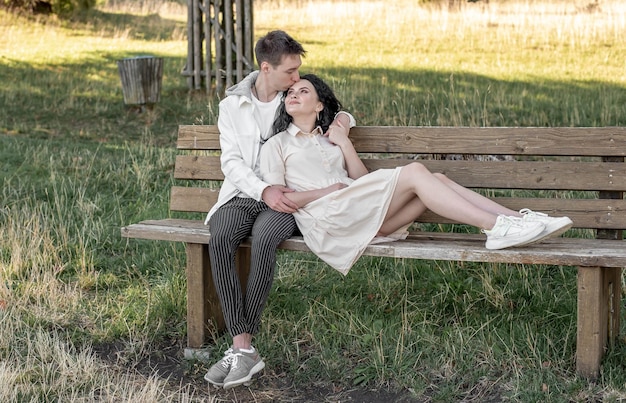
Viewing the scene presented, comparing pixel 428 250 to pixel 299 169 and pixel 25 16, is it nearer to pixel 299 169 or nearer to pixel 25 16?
pixel 299 169

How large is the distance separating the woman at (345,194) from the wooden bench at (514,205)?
4.0 inches

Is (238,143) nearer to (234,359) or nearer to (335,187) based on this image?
(335,187)

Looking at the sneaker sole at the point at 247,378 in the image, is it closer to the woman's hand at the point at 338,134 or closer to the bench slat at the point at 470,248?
the bench slat at the point at 470,248

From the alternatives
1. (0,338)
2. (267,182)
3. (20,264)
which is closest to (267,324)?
(267,182)

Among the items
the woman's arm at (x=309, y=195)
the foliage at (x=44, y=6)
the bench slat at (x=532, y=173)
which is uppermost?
the foliage at (x=44, y=6)

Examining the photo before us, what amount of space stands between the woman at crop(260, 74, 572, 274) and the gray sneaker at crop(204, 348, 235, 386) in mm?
641

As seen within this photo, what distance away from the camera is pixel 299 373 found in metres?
4.29

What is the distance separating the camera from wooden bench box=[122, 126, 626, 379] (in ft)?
13.3

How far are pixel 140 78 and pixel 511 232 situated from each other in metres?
7.73

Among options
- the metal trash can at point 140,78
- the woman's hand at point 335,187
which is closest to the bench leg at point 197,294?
the woman's hand at point 335,187

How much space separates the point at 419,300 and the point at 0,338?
7.24 ft

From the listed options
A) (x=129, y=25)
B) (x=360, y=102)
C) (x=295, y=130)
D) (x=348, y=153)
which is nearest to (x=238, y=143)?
(x=295, y=130)

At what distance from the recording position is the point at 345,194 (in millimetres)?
4324

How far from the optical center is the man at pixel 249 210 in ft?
13.9
